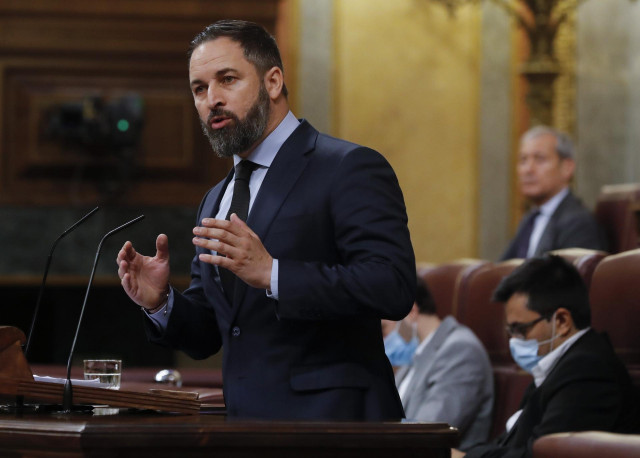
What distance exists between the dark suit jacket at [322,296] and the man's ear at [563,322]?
111 centimetres

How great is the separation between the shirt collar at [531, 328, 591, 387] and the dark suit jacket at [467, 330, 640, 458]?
45 mm

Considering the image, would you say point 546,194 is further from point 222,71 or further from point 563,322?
point 222,71

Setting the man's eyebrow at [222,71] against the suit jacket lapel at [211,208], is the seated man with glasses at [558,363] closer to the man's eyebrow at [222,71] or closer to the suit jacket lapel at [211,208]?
the suit jacket lapel at [211,208]

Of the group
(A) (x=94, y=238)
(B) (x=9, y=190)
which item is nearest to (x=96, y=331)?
(A) (x=94, y=238)

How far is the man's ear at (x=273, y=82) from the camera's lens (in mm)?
1969

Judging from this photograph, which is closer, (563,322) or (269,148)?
(269,148)

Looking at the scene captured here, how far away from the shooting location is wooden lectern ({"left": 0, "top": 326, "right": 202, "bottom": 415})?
168 centimetres

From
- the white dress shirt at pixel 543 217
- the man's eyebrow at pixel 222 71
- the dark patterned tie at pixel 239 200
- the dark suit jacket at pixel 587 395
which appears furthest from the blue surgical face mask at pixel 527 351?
the white dress shirt at pixel 543 217

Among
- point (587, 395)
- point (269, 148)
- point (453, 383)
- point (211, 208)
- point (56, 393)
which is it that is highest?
point (269, 148)

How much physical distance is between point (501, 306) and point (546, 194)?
1.19m

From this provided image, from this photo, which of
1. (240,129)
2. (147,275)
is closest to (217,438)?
(147,275)

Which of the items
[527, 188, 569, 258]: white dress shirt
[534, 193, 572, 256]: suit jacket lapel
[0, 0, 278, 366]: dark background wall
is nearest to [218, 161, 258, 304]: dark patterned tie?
[534, 193, 572, 256]: suit jacket lapel

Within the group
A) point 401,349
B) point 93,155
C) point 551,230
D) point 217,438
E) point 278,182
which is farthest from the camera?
point 93,155

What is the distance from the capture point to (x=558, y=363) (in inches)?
109
